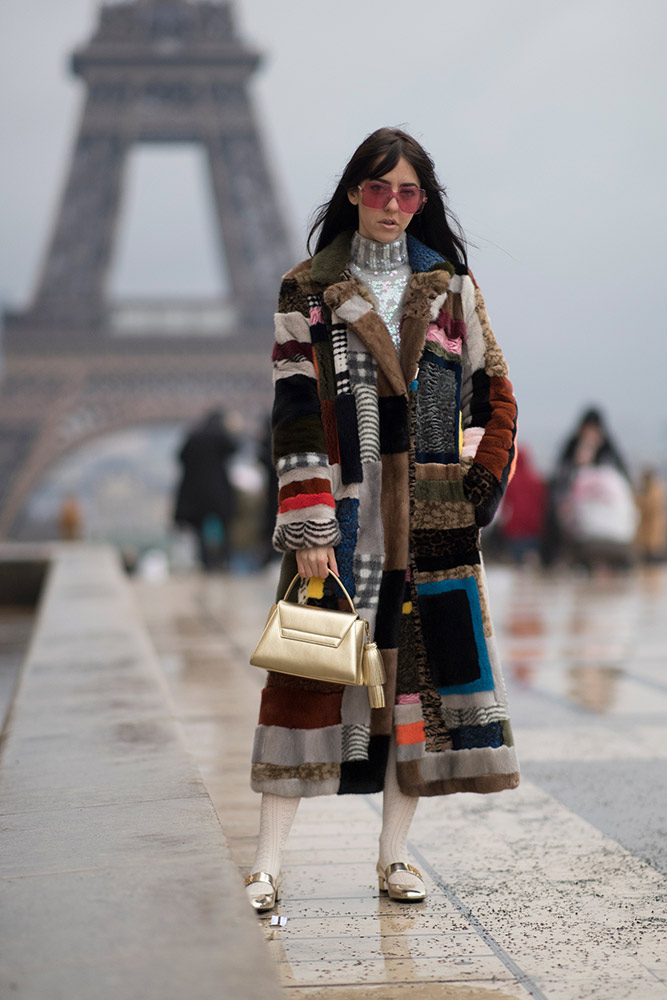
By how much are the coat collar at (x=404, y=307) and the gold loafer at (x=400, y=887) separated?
3.07 feet

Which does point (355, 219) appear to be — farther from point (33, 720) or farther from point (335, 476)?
point (33, 720)

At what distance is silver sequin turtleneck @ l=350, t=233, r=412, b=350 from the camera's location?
271 centimetres

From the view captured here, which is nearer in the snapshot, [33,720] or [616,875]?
[616,875]

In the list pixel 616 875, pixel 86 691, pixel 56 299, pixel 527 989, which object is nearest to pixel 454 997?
pixel 527 989

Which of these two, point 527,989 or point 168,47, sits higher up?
point 168,47

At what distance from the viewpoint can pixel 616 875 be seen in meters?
2.82

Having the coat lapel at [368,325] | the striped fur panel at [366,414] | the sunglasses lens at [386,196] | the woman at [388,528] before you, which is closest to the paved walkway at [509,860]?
the woman at [388,528]

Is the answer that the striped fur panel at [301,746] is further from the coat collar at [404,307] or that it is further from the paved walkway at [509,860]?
the coat collar at [404,307]

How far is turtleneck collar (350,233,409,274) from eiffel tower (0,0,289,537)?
105ft

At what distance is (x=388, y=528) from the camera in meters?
2.62

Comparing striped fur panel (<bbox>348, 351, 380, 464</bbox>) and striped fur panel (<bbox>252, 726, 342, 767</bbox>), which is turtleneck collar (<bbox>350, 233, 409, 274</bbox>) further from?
striped fur panel (<bbox>252, 726, 342, 767</bbox>)

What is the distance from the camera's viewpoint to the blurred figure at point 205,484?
12695 millimetres

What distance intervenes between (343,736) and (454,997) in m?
0.61

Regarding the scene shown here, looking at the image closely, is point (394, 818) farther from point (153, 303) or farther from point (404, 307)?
point (153, 303)
